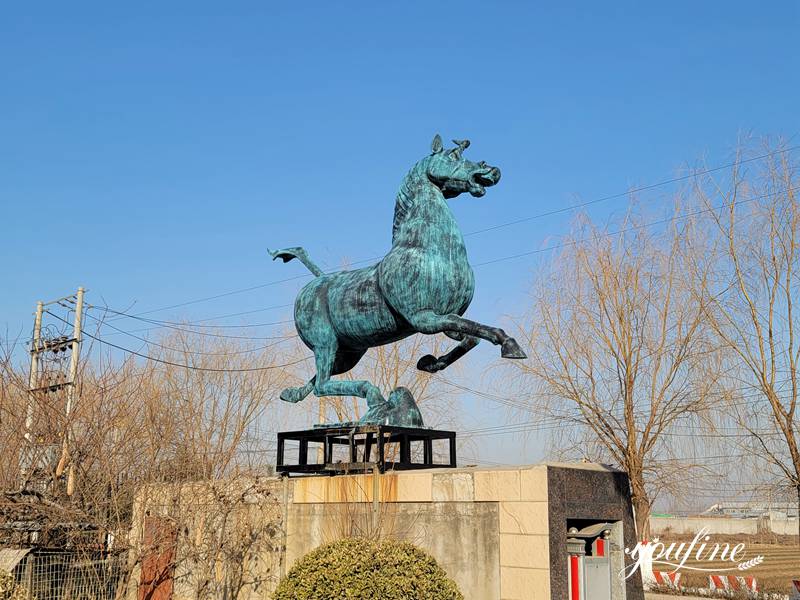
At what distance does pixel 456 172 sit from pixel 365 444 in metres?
3.14

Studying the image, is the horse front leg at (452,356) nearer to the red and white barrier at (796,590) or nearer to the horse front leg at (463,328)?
the horse front leg at (463,328)

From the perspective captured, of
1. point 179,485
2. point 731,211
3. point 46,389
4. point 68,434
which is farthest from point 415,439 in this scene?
point 731,211

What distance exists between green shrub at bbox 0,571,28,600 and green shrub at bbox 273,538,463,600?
3.14 meters

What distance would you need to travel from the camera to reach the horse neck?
8531mm

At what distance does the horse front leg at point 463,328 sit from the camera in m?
7.32

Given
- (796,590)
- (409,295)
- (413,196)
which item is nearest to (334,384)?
(409,295)

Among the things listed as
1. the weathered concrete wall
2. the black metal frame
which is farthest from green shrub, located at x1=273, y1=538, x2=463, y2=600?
the black metal frame

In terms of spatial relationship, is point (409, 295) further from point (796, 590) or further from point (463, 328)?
point (796, 590)

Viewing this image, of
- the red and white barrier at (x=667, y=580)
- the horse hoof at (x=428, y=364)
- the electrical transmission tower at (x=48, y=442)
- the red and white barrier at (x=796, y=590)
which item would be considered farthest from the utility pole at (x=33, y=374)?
the red and white barrier at (x=667, y=580)

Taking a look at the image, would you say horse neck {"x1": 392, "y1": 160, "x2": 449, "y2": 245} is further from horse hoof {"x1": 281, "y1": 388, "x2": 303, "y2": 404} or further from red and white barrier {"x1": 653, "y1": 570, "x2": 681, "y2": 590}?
red and white barrier {"x1": 653, "y1": 570, "x2": 681, "y2": 590}

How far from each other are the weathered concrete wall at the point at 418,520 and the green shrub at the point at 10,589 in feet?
5.40

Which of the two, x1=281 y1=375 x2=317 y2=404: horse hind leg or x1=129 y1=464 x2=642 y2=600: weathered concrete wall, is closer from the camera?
x1=129 y1=464 x2=642 y2=600: weathered concrete wall

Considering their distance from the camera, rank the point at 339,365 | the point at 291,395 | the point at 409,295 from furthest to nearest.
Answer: the point at 291,395, the point at 339,365, the point at 409,295

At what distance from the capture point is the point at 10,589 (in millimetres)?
7883
